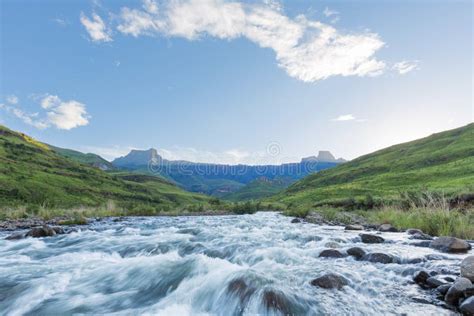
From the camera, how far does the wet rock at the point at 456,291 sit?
21.7ft

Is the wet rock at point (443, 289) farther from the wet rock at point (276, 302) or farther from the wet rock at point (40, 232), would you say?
the wet rock at point (40, 232)

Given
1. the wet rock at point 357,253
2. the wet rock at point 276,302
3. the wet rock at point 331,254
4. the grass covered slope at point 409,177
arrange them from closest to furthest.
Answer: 1. the wet rock at point 276,302
2. the wet rock at point 357,253
3. the wet rock at point 331,254
4. the grass covered slope at point 409,177

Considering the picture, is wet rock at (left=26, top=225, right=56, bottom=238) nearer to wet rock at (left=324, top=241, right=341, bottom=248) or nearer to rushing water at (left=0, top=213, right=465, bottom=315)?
rushing water at (left=0, top=213, right=465, bottom=315)

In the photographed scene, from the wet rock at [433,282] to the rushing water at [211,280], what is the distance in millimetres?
438

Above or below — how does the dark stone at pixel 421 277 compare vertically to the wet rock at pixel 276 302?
above

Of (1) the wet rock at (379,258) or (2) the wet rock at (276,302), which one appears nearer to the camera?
(2) the wet rock at (276,302)

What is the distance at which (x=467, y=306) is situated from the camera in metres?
6.08

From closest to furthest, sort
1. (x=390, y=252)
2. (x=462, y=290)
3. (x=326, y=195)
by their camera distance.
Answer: (x=462, y=290) → (x=390, y=252) → (x=326, y=195)

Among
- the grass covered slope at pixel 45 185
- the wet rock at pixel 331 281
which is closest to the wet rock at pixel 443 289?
the wet rock at pixel 331 281

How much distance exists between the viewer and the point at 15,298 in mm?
8352

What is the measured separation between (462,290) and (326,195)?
207 feet

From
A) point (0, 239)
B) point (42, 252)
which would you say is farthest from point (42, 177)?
point (42, 252)

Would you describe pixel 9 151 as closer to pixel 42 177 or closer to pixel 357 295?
pixel 42 177

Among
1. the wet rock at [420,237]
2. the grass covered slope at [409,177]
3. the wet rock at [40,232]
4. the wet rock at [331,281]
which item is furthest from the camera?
the grass covered slope at [409,177]
